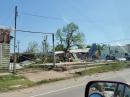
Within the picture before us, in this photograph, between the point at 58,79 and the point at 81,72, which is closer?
the point at 58,79

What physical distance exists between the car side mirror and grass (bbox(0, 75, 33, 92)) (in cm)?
1548

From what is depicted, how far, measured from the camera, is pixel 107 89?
4.36 m

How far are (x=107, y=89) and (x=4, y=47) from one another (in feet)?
80.3

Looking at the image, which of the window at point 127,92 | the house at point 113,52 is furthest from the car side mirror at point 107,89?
the house at point 113,52

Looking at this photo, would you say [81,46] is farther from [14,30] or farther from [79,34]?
Result: [14,30]

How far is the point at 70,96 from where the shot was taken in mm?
15766

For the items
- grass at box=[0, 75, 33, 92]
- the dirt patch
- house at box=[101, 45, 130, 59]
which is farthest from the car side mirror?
house at box=[101, 45, 130, 59]

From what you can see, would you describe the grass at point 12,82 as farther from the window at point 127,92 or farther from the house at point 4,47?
the window at point 127,92

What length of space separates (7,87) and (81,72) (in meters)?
10.7

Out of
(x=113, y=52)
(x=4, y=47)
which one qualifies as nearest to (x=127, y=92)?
(x=4, y=47)

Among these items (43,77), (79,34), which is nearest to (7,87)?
(43,77)

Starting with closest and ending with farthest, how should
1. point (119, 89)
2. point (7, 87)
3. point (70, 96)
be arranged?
point (119, 89) → point (70, 96) → point (7, 87)

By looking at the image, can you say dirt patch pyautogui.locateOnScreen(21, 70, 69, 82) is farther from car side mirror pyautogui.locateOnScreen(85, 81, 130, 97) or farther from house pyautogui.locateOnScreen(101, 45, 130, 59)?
house pyautogui.locateOnScreen(101, 45, 130, 59)

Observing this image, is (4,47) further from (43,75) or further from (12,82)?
(12,82)
